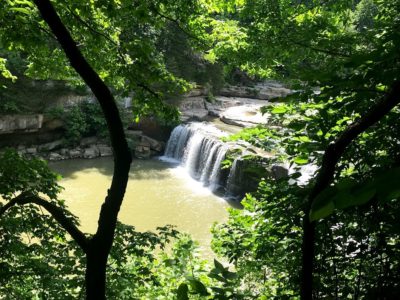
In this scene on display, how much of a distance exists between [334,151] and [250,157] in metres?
1.81

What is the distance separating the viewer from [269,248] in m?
3.48

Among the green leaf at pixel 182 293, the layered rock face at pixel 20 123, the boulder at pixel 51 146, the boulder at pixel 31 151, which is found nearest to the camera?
the green leaf at pixel 182 293

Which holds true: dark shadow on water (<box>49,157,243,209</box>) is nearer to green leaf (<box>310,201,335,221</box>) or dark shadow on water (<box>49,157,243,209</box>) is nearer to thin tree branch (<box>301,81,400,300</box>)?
thin tree branch (<box>301,81,400,300</box>)

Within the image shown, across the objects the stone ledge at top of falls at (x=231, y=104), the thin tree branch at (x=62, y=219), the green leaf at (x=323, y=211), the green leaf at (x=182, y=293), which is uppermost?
the stone ledge at top of falls at (x=231, y=104)

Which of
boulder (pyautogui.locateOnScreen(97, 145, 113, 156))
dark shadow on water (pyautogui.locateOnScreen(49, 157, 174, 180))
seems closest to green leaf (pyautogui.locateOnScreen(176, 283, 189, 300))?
dark shadow on water (pyautogui.locateOnScreen(49, 157, 174, 180))

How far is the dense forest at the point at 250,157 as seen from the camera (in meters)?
1.57

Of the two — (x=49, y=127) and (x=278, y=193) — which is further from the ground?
(x=278, y=193)

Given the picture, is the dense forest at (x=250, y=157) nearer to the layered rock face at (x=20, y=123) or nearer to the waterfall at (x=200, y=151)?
the waterfall at (x=200, y=151)

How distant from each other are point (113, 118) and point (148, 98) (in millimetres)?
802

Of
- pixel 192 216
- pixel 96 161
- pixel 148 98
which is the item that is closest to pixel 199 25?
pixel 148 98

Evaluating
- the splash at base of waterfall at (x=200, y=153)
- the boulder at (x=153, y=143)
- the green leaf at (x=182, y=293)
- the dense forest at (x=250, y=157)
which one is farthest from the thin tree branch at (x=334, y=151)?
the boulder at (x=153, y=143)

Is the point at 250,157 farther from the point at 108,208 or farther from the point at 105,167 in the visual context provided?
the point at 105,167

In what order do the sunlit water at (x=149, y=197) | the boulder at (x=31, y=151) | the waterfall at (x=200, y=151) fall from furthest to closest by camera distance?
the boulder at (x=31, y=151), the waterfall at (x=200, y=151), the sunlit water at (x=149, y=197)

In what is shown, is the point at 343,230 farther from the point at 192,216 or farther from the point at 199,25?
the point at 192,216
